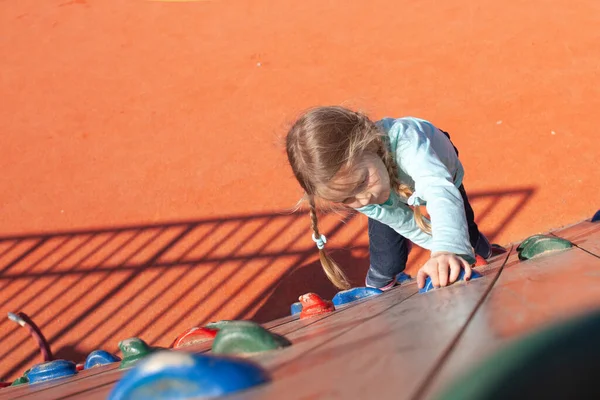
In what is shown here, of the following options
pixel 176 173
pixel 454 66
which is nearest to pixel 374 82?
pixel 454 66

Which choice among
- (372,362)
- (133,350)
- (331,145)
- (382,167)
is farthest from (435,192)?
(372,362)

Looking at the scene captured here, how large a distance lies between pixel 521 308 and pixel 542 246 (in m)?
1.20

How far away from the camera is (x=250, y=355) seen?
89cm

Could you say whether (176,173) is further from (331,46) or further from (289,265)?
(331,46)

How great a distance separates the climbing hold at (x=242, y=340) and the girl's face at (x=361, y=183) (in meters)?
1.54

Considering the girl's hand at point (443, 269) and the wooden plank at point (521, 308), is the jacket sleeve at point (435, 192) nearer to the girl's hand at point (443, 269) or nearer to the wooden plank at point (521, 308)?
the girl's hand at point (443, 269)

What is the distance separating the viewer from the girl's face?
2.44 meters

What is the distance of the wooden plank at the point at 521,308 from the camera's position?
2.05 ft

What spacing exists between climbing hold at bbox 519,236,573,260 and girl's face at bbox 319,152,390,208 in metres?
0.66

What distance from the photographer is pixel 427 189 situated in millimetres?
2393

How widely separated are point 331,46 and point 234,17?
1.91 m

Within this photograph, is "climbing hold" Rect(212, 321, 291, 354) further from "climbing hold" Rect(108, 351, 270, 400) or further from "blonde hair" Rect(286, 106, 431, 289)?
"blonde hair" Rect(286, 106, 431, 289)

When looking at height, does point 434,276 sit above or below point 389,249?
above

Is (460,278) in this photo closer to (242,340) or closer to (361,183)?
(361,183)
